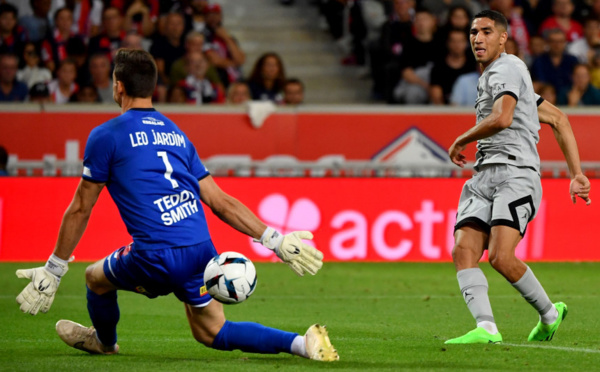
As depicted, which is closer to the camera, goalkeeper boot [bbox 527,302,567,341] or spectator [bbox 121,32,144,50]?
goalkeeper boot [bbox 527,302,567,341]

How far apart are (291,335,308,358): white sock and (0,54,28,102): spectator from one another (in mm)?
10353

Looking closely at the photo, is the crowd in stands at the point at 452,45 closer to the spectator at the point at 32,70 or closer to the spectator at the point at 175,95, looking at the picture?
the spectator at the point at 175,95

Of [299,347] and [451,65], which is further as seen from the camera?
[451,65]

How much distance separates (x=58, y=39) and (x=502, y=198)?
1082 centimetres

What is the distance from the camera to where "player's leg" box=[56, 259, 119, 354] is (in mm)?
6320

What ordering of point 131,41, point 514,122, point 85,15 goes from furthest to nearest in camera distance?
point 85,15, point 131,41, point 514,122

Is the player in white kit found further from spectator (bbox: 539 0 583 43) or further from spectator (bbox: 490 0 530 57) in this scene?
spectator (bbox: 539 0 583 43)

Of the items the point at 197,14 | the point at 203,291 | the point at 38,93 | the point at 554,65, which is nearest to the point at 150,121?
the point at 203,291

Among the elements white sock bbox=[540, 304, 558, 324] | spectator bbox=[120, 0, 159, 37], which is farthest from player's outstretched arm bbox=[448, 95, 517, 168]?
spectator bbox=[120, 0, 159, 37]

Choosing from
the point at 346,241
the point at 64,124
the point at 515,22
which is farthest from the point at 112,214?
the point at 515,22

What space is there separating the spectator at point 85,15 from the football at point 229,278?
11.6 m

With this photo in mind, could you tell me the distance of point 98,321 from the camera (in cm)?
648

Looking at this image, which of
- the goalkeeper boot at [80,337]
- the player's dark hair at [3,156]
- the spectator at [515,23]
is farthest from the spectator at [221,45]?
the goalkeeper boot at [80,337]

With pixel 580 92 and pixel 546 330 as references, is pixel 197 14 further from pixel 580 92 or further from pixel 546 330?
pixel 546 330
